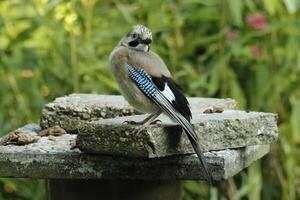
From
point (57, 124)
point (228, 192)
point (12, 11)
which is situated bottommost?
point (228, 192)

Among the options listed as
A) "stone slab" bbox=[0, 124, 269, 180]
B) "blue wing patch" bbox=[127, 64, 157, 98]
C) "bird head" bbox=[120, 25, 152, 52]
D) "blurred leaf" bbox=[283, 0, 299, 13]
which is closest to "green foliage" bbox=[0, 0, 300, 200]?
"blurred leaf" bbox=[283, 0, 299, 13]

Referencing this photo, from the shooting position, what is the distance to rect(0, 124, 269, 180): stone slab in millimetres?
4820

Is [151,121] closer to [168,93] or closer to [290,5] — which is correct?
[168,93]

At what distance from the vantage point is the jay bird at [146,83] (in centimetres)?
490

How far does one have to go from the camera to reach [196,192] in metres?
7.91

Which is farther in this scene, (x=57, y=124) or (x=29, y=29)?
(x=29, y=29)

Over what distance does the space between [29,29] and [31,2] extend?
21 centimetres

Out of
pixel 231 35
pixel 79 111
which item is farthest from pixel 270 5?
pixel 79 111

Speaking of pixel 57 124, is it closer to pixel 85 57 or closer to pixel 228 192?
pixel 85 57

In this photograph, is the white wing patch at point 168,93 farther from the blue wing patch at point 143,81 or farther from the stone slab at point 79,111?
the stone slab at point 79,111

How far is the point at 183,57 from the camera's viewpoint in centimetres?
796

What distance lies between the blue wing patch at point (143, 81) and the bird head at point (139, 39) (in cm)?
19

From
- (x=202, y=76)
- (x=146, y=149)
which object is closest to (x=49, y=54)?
(x=202, y=76)

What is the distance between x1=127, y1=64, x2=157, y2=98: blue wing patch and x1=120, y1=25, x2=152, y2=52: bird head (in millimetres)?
186
